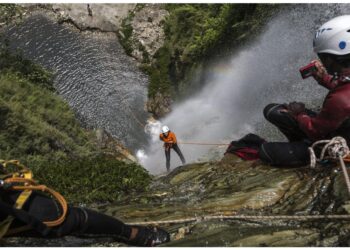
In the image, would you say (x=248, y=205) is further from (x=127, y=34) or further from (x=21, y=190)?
(x=127, y=34)

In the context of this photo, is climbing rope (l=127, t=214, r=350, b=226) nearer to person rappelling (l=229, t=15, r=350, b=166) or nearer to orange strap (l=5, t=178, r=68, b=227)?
orange strap (l=5, t=178, r=68, b=227)

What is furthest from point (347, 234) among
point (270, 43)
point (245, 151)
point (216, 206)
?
point (270, 43)

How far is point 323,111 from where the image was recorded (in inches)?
204

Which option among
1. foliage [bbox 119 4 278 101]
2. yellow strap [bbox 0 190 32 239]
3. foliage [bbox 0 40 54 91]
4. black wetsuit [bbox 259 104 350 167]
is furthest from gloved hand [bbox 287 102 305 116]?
foliage [bbox 0 40 54 91]

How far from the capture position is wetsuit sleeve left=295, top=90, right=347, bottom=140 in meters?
4.98

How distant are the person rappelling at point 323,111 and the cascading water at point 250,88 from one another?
939 cm

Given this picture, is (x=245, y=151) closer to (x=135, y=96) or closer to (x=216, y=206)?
(x=216, y=206)

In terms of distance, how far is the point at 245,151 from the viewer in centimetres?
749

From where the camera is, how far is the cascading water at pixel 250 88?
18.3 meters

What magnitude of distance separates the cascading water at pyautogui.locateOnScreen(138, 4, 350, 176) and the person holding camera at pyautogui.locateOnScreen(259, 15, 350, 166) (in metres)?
9.60

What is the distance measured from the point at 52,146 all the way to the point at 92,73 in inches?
538

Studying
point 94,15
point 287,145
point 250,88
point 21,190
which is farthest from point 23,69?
point 21,190

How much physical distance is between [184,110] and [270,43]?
7468 millimetres

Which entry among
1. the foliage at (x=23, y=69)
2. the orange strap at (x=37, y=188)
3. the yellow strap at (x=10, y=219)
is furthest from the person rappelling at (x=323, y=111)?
the foliage at (x=23, y=69)
